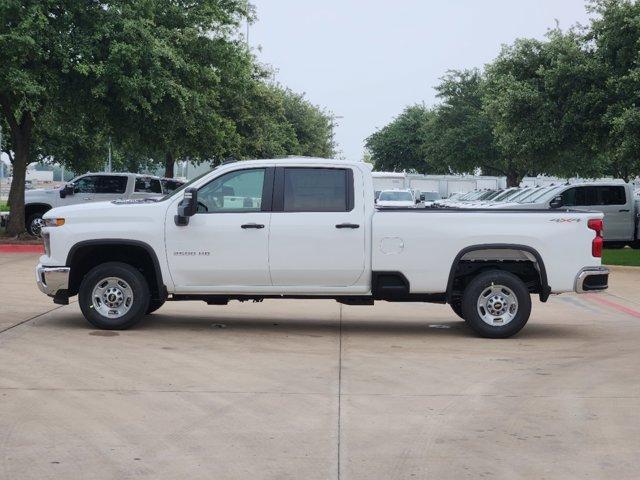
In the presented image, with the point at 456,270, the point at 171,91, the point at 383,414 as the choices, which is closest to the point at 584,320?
the point at 456,270

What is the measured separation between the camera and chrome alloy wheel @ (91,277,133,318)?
462 inches

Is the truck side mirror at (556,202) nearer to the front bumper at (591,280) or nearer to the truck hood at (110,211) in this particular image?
the front bumper at (591,280)

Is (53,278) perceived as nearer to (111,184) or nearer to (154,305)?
(154,305)

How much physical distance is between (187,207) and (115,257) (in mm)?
1249

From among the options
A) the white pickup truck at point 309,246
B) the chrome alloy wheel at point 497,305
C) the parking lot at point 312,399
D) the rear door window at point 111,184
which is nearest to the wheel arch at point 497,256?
the white pickup truck at point 309,246

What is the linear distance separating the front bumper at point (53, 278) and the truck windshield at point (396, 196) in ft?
97.1

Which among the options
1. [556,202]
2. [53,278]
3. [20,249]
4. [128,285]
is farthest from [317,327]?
[556,202]

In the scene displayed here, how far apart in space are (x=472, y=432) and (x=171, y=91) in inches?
755

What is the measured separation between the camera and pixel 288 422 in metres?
7.37

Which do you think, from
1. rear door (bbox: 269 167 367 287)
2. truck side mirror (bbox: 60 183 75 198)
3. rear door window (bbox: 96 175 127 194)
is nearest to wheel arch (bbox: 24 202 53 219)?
truck side mirror (bbox: 60 183 75 198)

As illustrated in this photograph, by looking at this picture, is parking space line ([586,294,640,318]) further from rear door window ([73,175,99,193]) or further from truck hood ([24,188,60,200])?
truck hood ([24,188,60,200])

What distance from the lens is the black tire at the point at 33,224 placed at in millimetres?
28408

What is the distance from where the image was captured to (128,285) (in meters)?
11.7

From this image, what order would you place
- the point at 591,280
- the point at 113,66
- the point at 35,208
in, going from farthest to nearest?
the point at 35,208 → the point at 113,66 → the point at 591,280
